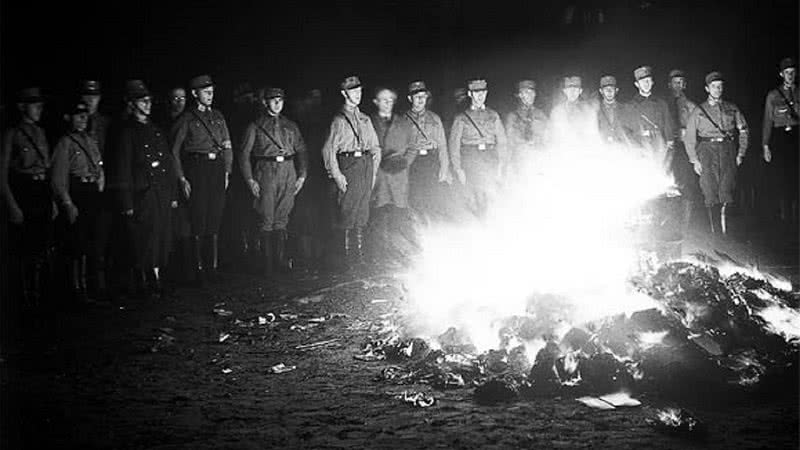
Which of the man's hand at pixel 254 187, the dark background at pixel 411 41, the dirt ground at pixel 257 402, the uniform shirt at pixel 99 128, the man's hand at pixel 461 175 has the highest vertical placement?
the dark background at pixel 411 41

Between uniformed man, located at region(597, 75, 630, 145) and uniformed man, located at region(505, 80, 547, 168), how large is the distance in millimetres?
887

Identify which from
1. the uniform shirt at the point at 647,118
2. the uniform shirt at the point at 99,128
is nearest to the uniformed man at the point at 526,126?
the uniform shirt at the point at 647,118

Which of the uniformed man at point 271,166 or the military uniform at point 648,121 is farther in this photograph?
the military uniform at point 648,121

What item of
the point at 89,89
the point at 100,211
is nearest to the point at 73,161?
the point at 100,211

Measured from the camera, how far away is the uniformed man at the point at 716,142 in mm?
12680

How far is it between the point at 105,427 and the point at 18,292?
17.1 ft

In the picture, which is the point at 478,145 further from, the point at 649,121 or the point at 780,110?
the point at 780,110

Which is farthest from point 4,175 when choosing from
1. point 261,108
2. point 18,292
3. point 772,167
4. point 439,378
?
point 772,167

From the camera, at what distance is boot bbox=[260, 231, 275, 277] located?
37.4ft

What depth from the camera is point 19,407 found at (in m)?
6.30

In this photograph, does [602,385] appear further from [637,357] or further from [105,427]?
[105,427]

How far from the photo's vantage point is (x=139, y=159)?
32.3ft

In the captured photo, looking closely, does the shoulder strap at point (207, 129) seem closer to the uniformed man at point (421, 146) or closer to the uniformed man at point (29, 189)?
the uniformed man at point (29, 189)

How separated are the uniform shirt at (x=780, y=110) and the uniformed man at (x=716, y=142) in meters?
0.58
